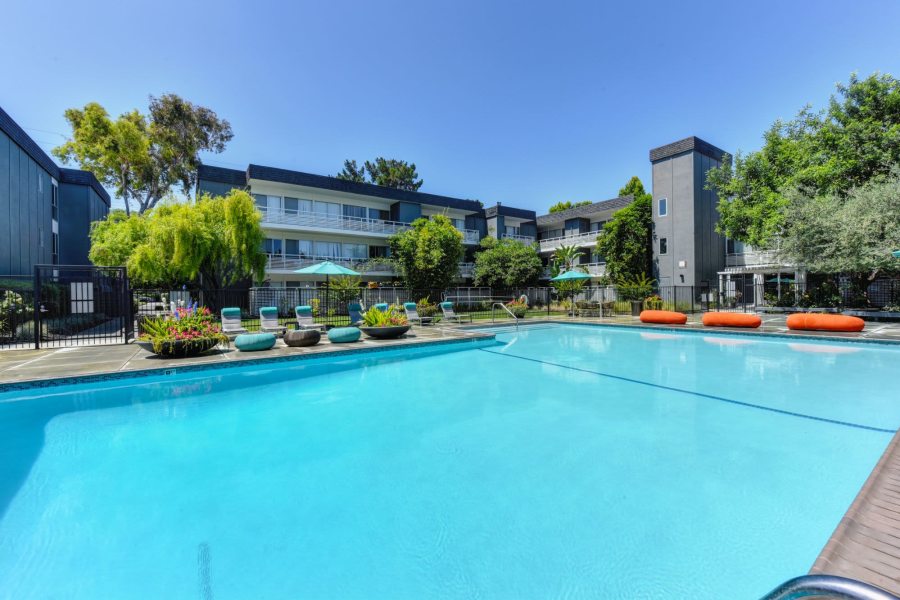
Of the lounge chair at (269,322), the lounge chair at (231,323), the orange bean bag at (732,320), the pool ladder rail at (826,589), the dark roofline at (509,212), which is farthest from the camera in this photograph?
the dark roofline at (509,212)

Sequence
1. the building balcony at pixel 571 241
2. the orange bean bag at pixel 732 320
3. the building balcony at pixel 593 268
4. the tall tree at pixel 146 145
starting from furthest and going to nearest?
the building balcony at pixel 571 241
the building balcony at pixel 593 268
the tall tree at pixel 146 145
the orange bean bag at pixel 732 320

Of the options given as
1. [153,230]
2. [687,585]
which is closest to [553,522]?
[687,585]

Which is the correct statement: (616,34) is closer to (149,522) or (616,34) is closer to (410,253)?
(410,253)

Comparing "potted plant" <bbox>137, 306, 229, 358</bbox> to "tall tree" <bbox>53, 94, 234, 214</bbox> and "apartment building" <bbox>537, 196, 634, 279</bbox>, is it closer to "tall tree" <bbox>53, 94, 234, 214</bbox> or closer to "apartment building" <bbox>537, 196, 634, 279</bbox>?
"tall tree" <bbox>53, 94, 234, 214</bbox>

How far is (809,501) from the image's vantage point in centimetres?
371

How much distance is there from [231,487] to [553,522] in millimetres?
3214

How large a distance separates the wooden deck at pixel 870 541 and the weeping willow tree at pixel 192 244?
20648 mm

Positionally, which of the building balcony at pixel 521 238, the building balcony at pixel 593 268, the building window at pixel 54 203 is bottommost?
the building balcony at pixel 593 268

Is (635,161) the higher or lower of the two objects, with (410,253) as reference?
higher

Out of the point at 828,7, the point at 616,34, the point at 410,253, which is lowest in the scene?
the point at 410,253

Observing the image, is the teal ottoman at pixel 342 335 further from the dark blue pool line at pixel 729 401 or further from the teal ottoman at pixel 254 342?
the dark blue pool line at pixel 729 401

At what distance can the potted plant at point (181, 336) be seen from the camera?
930cm

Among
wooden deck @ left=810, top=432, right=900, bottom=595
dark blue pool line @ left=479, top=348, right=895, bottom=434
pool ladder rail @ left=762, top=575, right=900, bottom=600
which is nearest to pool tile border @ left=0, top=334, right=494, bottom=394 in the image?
Answer: dark blue pool line @ left=479, top=348, right=895, bottom=434

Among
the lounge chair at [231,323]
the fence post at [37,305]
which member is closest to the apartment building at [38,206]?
the fence post at [37,305]
